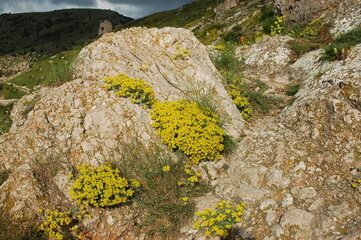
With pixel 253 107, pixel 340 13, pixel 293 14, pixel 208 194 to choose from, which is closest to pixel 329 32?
pixel 340 13

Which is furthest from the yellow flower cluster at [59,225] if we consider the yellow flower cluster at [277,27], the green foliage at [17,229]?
the yellow flower cluster at [277,27]

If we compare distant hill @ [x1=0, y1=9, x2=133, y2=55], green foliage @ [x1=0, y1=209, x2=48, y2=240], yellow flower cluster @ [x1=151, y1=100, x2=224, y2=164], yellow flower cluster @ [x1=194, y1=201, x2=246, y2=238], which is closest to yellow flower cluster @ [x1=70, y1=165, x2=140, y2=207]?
green foliage @ [x1=0, y1=209, x2=48, y2=240]

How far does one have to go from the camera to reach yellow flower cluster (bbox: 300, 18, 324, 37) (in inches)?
541

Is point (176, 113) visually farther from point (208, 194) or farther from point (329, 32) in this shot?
point (329, 32)

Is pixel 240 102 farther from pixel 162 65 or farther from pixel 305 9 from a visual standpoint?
pixel 305 9

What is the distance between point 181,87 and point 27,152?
5338 mm

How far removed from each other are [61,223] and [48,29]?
128788 mm

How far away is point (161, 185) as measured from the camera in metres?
6.74

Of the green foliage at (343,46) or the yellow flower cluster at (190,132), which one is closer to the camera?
the yellow flower cluster at (190,132)

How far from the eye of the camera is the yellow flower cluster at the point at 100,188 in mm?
6059

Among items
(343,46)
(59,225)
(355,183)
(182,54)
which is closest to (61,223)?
(59,225)

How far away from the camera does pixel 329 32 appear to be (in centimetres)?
1310

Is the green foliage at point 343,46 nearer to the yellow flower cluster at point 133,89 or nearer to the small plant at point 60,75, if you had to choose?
the yellow flower cluster at point 133,89

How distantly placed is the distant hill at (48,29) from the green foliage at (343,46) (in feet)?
304
